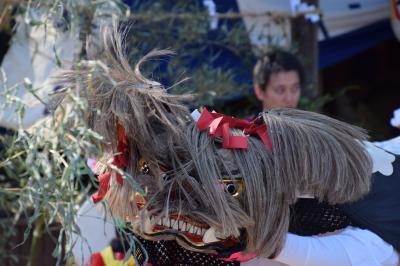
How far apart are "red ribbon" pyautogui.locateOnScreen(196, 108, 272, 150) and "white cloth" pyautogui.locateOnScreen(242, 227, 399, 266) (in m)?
0.25

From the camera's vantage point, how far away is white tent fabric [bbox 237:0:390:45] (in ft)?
12.3

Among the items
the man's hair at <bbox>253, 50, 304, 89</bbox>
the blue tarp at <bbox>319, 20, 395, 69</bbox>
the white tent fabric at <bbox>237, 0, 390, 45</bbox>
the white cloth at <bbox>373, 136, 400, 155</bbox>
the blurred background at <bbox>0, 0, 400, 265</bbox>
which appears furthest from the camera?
the blue tarp at <bbox>319, 20, 395, 69</bbox>

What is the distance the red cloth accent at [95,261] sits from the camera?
236 centimetres

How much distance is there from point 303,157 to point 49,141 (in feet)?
1.88

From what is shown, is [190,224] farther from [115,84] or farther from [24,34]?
[24,34]

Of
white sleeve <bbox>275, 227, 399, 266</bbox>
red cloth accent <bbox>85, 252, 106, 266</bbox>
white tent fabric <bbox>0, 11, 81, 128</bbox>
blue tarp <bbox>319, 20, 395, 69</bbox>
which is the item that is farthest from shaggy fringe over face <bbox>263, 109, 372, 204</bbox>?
blue tarp <bbox>319, 20, 395, 69</bbox>

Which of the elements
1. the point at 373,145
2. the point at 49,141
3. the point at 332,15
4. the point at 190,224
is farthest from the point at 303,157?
the point at 332,15

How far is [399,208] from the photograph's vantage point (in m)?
1.96

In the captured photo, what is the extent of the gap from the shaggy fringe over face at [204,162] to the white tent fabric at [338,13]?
2043mm

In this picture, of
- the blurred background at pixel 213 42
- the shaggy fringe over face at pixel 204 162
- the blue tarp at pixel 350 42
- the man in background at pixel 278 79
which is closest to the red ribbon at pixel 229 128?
the shaggy fringe over face at pixel 204 162

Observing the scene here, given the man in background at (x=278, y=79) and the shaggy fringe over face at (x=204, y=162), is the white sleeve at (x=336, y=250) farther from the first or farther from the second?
the man in background at (x=278, y=79)

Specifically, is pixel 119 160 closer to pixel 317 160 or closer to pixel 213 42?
pixel 317 160

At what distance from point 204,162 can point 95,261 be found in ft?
2.86

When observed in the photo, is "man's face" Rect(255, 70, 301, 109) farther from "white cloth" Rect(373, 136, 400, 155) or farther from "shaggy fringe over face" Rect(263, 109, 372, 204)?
"shaggy fringe over face" Rect(263, 109, 372, 204)
